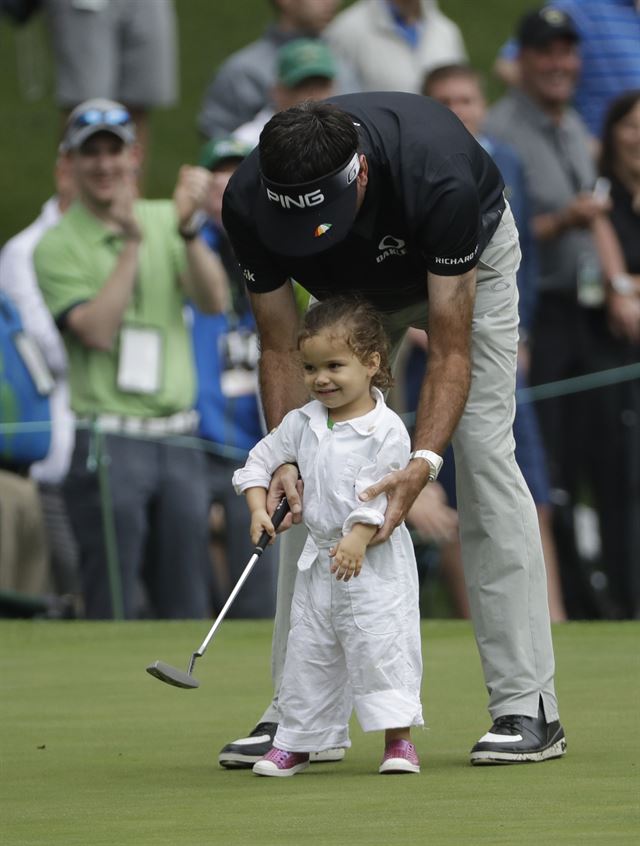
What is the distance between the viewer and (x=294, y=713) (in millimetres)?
5363

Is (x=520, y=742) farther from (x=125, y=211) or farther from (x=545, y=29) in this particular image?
(x=545, y=29)

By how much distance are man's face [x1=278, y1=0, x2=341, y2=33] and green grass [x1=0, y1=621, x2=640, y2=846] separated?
4587mm

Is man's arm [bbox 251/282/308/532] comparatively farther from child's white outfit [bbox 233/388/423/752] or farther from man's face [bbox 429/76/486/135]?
man's face [bbox 429/76/486/135]

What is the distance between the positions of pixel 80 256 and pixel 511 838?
6007mm

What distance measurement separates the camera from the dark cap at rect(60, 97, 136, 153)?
32.4 ft

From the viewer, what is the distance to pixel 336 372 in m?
5.28

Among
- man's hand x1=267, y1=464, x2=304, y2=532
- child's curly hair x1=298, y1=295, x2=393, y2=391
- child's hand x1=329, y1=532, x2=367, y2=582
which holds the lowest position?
child's hand x1=329, y1=532, x2=367, y2=582

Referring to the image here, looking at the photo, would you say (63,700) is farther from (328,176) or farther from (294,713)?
(328,176)

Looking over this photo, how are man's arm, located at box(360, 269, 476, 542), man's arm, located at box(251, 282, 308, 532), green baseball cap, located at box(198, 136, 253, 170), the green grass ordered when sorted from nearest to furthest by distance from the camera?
the green grass
man's arm, located at box(360, 269, 476, 542)
man's arm, located at box(251, 282, 308, 532)
green baseball cap, located at box(198, 136, 253, 170)

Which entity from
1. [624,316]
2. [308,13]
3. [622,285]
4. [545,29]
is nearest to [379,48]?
[308,13]

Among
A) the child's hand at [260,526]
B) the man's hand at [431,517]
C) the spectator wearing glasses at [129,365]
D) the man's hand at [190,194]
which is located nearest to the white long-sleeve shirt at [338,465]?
the child's hand at [260,526]

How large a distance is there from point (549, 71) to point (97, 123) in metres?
2.74

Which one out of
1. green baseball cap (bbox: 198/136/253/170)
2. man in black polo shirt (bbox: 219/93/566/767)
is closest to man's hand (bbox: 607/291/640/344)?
green baseball cap (bbox: 198/136/253/170)

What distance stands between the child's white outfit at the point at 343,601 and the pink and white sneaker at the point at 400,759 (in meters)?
0.08
